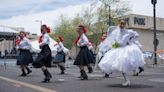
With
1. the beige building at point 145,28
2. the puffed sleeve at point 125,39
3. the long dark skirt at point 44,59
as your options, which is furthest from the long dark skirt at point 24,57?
the beige building at point 145,28

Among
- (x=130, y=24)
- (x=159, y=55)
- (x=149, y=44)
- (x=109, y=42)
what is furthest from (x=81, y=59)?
(x=149, y=44)

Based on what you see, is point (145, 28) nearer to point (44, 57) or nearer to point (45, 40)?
point (45, 40)

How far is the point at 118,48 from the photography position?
33.1ft

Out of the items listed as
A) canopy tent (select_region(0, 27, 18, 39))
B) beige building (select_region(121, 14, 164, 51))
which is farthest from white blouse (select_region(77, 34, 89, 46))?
beige building (select_region(121, 14, 164, 51))

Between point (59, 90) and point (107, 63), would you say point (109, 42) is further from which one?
point (59, 90)

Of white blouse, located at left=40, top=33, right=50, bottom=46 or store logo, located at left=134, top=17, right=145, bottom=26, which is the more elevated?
store logo, located at left=134, top=17, right=145, bottom=26

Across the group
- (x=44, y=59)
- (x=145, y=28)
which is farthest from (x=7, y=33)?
(x=145, y=28)

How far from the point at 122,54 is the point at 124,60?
0.21 m

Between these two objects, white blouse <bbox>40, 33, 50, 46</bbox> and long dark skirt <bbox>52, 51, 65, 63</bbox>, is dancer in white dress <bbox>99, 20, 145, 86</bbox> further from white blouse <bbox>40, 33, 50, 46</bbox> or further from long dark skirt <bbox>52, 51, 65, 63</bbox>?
long dark skirt <bbox>52, 51, 65, 63</bbox>

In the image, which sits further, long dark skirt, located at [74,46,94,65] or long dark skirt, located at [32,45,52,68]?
long dark skirt, located at [74,46,94,65]

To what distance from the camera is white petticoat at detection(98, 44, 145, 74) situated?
9586 mm

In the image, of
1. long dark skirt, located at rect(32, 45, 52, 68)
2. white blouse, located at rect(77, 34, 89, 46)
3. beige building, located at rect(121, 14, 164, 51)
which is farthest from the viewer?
beige building, located at rect(121, 14, 164, 51)

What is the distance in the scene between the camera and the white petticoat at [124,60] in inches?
377

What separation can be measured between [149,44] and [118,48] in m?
62.2
